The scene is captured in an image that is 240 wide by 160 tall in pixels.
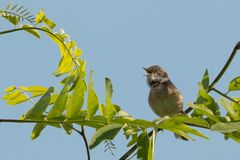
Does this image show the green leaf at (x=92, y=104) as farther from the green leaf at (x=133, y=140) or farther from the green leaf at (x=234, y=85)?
the green leaf at (x=234, y=85)

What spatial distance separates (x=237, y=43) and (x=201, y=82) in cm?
32

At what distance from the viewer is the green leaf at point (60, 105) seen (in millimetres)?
1876

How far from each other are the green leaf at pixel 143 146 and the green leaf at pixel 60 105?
1.07 ft

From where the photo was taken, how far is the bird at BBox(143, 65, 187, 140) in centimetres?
557

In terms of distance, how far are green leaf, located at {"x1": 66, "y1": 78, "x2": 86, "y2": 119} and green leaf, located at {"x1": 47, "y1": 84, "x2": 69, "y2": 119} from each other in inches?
0.9

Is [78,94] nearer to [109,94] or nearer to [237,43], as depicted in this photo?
[109,94]

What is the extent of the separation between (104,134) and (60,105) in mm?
280

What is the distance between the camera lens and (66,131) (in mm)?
2232

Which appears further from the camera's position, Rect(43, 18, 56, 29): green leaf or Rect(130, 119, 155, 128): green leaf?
Rect(43, 18, 56, 29): green leaf

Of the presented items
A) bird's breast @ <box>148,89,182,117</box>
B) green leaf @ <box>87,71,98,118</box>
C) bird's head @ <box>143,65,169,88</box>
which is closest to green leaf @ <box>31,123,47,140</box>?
green leaf @ <box>87,71,98,118</box>

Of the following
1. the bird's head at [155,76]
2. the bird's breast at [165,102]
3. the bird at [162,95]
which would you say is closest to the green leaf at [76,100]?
the bird at [162,95]

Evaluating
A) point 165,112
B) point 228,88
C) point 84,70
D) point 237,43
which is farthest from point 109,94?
point 165,112

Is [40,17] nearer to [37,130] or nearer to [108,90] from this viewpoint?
[37,130]

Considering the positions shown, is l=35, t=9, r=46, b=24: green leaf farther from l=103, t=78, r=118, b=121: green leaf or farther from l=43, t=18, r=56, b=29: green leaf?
l=103, t=78, r=118, b=121: green leaf
